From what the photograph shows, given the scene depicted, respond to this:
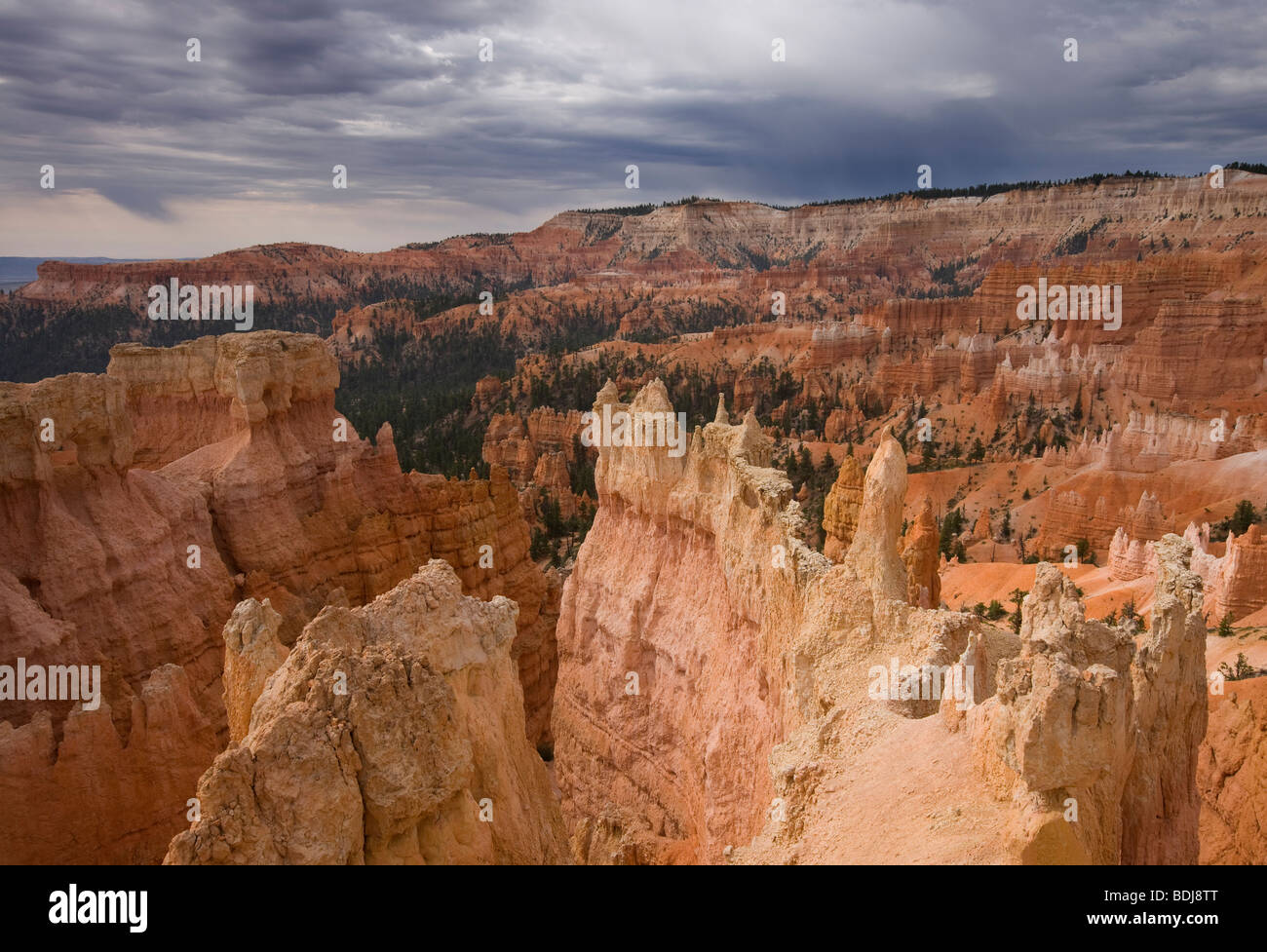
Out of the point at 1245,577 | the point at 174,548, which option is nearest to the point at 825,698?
the point at 174,548

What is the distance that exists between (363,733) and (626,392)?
53.9 metres

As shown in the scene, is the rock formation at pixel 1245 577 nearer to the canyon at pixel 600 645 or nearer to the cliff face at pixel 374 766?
the canyon at pixel 600 645

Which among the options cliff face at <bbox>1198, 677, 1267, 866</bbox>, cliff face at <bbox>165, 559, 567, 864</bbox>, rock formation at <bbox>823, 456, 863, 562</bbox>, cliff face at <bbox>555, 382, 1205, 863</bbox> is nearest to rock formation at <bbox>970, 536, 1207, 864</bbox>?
cliff face at <bbox>555, 382, 1205, 863</bbox>

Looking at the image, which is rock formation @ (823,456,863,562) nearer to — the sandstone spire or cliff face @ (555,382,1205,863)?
cliff face @ (555,382,1205,863)

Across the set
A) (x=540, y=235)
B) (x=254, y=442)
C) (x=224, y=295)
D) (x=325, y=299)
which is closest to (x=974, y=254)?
(x=540, y=235)

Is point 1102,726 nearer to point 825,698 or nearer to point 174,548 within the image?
point 825,698

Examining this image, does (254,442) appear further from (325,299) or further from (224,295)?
(325,299)

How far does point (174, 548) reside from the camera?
711 inches

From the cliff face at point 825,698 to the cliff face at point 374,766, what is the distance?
7.45ft

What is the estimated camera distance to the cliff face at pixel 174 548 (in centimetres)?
1298

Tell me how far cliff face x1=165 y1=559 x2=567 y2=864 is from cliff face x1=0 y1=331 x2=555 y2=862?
90.4 inches

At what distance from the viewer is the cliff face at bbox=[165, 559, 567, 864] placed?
569cm

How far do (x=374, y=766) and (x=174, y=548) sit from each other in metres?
14.1

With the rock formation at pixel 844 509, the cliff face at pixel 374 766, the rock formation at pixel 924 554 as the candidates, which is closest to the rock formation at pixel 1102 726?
the cliff face at pixel 374 766
